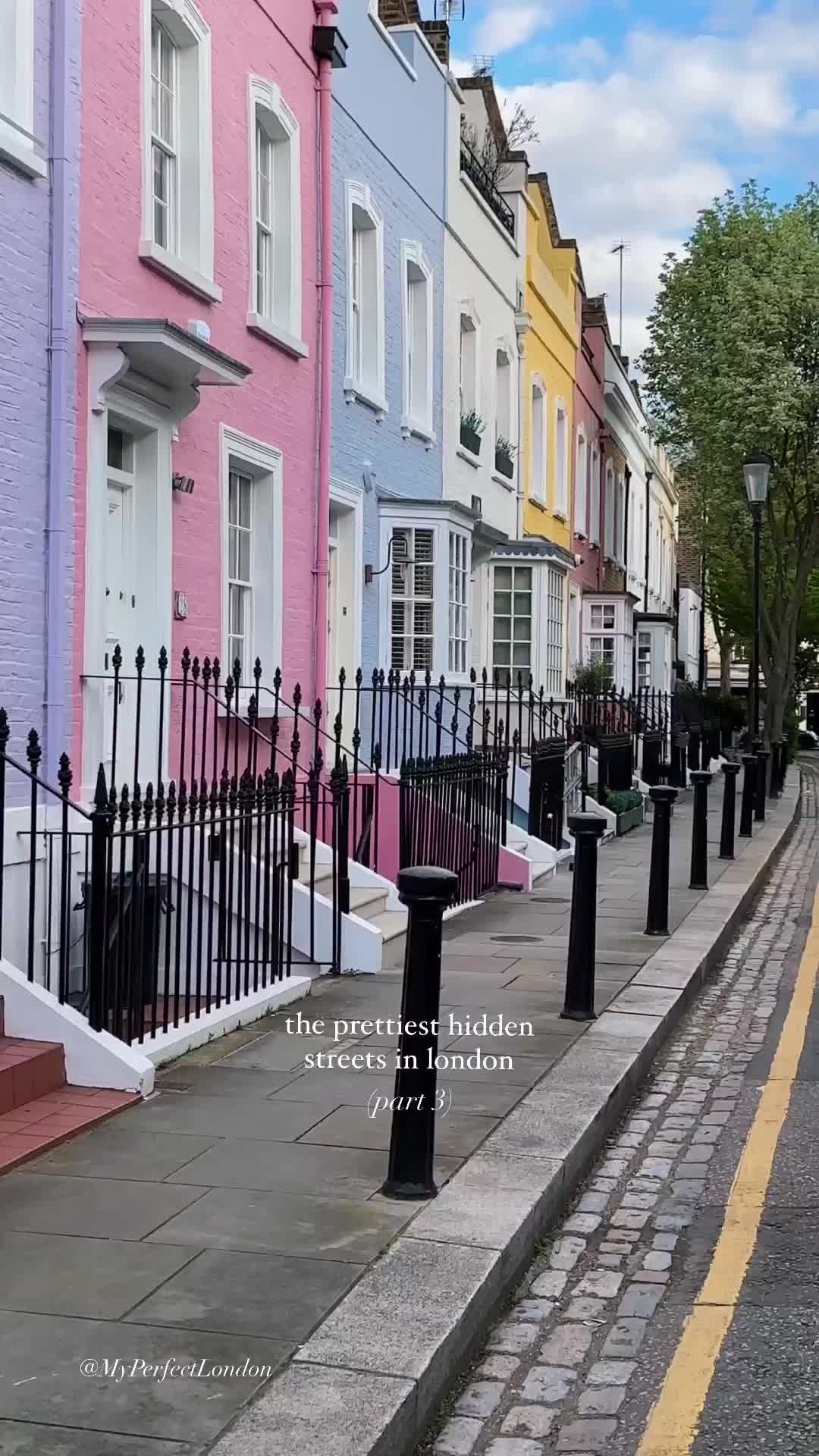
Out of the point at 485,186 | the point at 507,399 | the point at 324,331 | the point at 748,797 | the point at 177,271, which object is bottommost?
the point at 748,797

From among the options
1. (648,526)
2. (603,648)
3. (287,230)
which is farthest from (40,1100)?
(648,526)

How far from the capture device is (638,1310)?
14.4ft

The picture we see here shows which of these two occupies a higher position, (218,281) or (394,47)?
(394,47)

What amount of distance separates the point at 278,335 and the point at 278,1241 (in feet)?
27.0

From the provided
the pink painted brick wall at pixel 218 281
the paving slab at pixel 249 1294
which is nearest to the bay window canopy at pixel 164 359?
the pink painted brick wall at pixel 218 281

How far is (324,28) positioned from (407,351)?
13.4ft

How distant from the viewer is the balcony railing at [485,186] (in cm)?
1889

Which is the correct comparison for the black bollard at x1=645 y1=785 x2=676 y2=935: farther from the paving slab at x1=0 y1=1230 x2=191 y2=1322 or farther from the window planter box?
the window planter box

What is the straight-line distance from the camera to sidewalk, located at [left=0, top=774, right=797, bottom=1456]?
3.39 m

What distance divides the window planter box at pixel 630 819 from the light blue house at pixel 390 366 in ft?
11.9

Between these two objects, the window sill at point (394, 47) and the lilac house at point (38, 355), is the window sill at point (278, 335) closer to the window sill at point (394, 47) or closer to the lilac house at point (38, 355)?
the lilac house at point (38, 355)

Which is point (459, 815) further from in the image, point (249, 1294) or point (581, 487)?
point (581, 487)

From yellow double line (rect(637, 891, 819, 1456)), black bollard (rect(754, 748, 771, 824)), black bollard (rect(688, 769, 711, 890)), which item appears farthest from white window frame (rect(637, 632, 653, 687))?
yellow double line (rect(637, 891, 819, 1456))

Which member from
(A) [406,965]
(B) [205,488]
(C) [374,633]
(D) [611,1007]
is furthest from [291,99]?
(A) [406,965]
